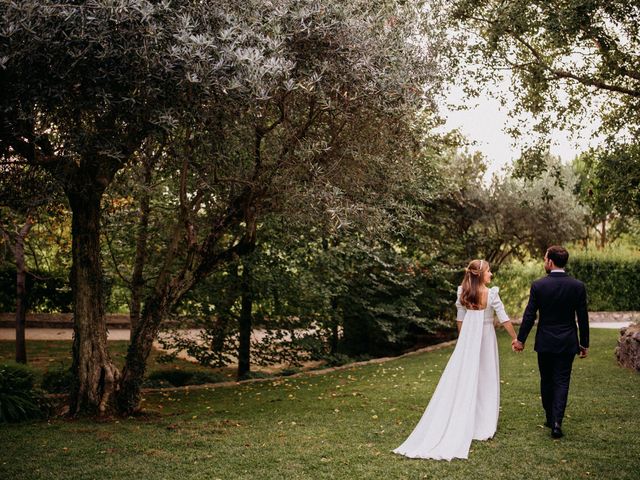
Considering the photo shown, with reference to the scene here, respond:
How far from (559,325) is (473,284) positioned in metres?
1.08

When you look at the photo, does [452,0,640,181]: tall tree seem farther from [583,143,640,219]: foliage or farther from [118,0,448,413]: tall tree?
[118,0,448,413]: tall tree

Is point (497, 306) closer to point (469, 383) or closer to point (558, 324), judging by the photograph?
point (558, 324)

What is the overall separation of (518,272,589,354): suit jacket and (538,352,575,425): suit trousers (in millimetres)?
139

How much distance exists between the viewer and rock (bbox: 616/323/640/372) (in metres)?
12.4

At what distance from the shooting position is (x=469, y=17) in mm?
13031

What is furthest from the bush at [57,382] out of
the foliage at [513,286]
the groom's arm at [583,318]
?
the foliage at [513,286]

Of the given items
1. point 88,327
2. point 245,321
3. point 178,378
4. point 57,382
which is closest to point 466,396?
point 88,327

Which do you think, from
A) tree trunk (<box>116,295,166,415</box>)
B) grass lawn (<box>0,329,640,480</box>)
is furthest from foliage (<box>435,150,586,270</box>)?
tree trunk (<box>116,295,166,415</box>)

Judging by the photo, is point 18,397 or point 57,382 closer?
point 18,397

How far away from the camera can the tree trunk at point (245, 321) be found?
14.9 metres

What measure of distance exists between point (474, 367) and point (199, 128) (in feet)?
14.3

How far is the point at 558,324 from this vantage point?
766 centimetres

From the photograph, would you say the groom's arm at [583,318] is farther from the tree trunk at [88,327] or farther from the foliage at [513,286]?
the foliage at [513,286]

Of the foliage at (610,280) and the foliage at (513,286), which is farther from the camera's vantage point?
the foliage at (610,280)
